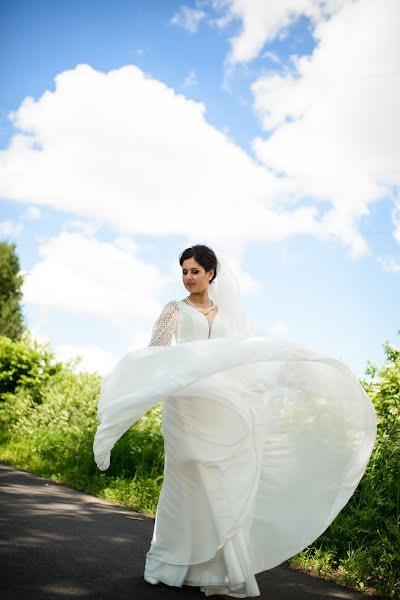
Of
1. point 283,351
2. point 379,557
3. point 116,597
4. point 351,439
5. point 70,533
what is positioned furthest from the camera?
point 70,533

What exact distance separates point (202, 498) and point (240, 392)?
0.79m

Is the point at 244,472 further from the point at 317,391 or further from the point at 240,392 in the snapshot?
the point at 317,391

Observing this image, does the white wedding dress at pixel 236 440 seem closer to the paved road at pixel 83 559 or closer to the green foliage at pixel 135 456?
the paved road at pixel 83 559

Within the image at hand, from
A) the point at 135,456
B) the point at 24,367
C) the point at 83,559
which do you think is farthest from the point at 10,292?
the point at 83,559

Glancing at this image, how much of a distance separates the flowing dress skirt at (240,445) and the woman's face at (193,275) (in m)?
0.70

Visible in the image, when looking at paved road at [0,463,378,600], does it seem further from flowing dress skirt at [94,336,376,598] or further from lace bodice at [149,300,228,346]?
lace bodice at [149,300,228,346]

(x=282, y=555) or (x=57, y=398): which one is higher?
(x=57, y=398)

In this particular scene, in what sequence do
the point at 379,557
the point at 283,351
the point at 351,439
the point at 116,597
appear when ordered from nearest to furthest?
1. the point at 116,597
2. the point at 283,351
3. the point at 351,439
4. the point at 379,557

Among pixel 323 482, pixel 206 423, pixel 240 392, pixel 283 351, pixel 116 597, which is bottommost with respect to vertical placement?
pixel 116 597

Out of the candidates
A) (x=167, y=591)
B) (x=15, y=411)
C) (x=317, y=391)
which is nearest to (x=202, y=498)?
(x=167, y=591)

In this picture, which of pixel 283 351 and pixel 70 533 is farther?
pixel 70 533

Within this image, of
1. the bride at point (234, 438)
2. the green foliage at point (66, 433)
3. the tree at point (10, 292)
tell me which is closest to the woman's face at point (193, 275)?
the bride at point (234, 438)

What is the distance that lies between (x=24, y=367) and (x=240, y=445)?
13066 millimetres

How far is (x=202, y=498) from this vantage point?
4.00 meters
